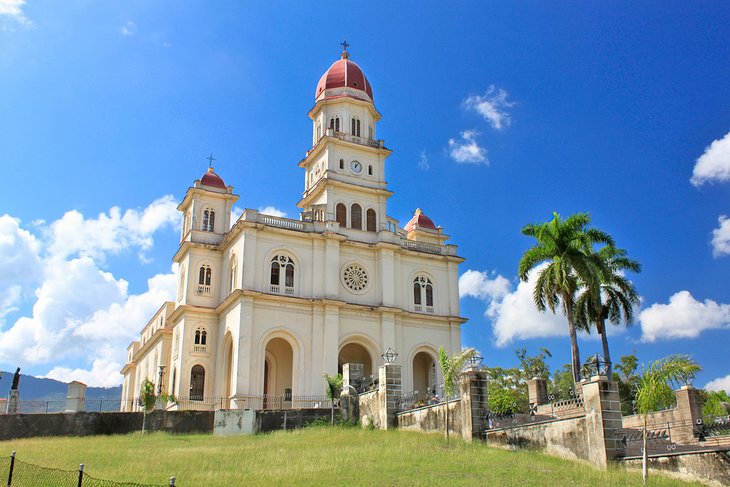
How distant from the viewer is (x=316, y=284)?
128 ft

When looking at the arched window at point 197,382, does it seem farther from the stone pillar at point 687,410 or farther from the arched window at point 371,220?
the stone pillar at point 687,410

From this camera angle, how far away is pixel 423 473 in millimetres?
17281

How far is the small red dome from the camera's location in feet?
145

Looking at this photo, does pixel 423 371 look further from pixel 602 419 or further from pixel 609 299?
pixel 602 419

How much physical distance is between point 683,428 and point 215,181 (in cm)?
3106

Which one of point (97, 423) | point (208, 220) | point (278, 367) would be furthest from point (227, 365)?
point (97, 423)

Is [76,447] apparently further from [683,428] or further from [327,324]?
[683,428]

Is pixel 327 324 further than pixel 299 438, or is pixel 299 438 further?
pixel 327 324

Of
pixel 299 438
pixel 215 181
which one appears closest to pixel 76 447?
pixel 299 438

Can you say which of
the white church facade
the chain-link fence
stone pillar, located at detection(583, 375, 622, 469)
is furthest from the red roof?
the chain-link fence

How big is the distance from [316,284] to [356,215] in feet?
19.3

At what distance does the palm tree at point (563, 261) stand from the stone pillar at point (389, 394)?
7.70 meters

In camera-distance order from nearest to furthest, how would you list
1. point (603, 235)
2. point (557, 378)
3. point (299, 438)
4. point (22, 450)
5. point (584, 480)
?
1. point (584, 480)
2. point (22, 450)
3. point (299, 438)
4. point (603, 235)
5. point (557, 378)

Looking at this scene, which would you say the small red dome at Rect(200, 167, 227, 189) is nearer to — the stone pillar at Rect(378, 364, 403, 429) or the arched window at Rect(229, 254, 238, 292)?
the arched window at Rect(229, 254, 238, 292)
